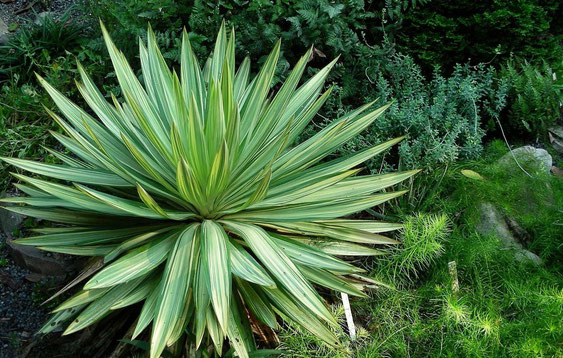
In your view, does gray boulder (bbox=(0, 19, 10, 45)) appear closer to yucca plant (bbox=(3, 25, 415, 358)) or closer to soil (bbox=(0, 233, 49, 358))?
soil (bbox=(0, 233, 49, 358))

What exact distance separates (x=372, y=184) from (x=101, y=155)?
1485 millimetres

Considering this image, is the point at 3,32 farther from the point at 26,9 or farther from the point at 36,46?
the point at 36,46

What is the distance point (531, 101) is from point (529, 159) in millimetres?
555

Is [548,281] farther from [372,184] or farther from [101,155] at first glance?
[101,155]

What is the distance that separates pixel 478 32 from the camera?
471 cm

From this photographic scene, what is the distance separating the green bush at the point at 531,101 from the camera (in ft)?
14.6

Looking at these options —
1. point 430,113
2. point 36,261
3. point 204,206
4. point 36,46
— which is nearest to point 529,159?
point 430,113

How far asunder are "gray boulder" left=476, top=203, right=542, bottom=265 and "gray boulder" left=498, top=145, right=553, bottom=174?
41 cm

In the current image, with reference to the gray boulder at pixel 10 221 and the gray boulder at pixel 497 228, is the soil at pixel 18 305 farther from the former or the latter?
the gray boulder at pixel 497 228

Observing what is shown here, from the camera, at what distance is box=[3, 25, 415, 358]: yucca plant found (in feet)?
9.22

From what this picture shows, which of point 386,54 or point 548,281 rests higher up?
point 386,54

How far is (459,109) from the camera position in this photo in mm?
4512

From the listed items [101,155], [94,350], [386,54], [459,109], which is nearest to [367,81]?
[386,54]

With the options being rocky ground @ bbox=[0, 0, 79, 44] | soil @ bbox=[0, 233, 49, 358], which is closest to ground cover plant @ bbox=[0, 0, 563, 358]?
soil @ bbox=[0, 233, 49, 358]
